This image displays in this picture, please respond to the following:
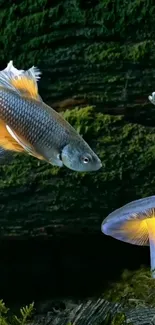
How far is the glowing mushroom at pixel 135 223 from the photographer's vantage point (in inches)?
59.9

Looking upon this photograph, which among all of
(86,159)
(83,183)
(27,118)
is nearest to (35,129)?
(27,118)

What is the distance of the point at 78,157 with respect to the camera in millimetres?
1336

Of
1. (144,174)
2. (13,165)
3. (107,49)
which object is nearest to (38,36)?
(107,49)

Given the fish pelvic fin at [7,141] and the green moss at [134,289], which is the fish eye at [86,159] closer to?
the fish pelvic fin at [7,141]

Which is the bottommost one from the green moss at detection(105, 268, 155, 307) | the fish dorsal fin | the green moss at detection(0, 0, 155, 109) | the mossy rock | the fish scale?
the green moss at detection(105, 268, 155, 307)

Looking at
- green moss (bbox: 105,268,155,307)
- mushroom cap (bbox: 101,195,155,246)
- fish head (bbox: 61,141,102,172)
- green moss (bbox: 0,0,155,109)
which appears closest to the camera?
fish head (bbox: 61,141,102,172)

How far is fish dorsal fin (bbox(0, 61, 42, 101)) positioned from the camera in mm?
1394

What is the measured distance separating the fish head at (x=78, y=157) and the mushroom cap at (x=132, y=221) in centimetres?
23

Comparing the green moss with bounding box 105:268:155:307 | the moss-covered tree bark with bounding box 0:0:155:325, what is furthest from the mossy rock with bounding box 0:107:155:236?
the green moss with bounding box 105:268:155:307

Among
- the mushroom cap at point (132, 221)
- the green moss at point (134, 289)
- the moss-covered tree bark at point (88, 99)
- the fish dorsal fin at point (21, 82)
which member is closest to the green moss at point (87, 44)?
the moss-covered tree bark at point (88, 99)

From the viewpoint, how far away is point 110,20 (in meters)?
2.13

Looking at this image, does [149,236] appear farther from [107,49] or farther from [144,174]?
[107,49]

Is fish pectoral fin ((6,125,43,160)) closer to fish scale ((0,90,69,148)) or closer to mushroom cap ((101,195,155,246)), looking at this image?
fish scale ((0,90,69,148))

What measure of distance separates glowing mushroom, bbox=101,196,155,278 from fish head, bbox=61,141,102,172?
234 millimetres
